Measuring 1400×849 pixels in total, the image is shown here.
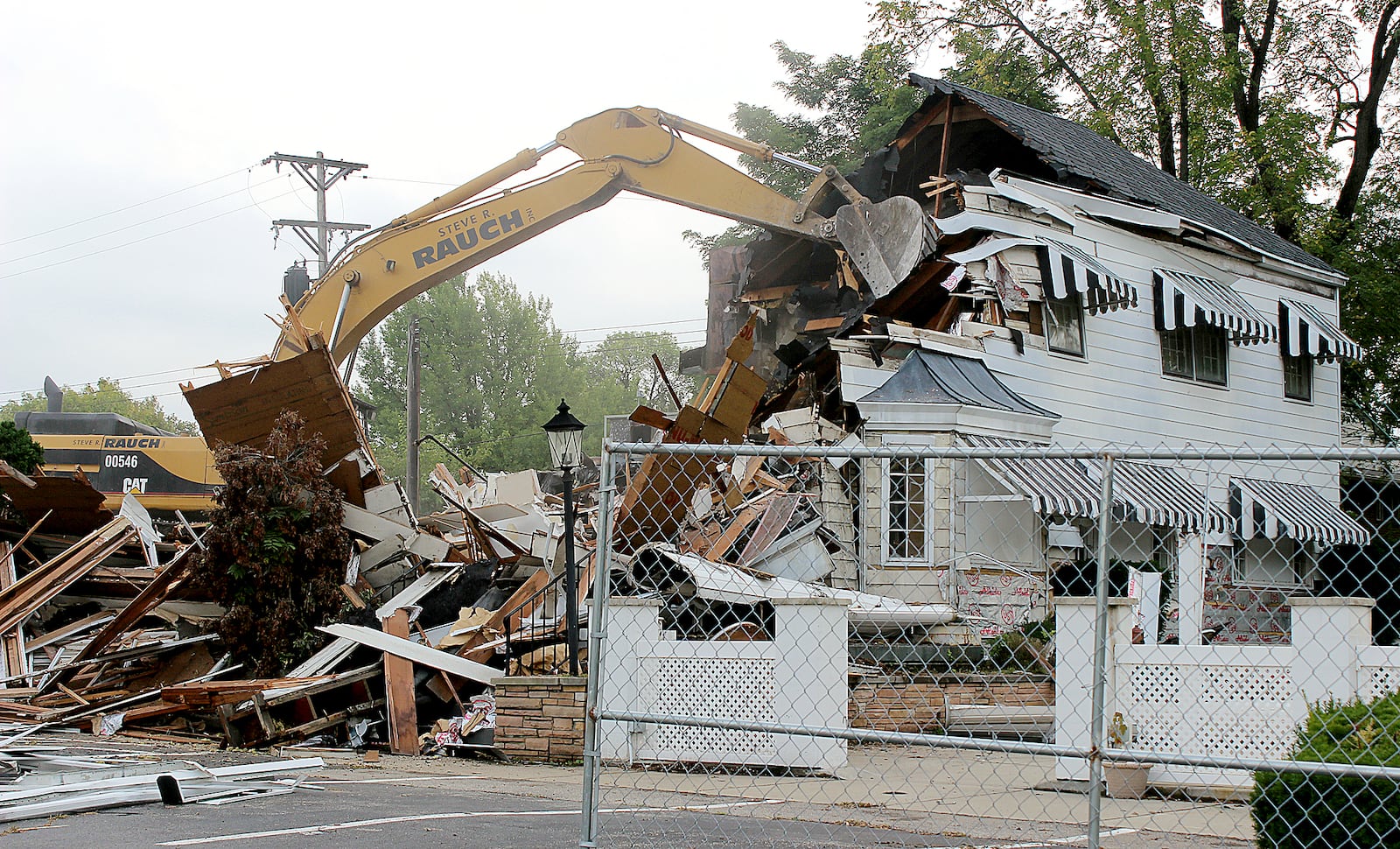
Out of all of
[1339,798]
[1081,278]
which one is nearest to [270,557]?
[1339,798]

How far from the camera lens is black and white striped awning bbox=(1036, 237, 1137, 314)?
16469 mm

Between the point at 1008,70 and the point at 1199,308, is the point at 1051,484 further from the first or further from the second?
the point at 1008,70

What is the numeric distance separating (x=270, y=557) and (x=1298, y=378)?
17638mm

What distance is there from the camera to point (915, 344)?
618 inches

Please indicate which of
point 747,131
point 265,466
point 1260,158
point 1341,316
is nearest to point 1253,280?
point 1260,158

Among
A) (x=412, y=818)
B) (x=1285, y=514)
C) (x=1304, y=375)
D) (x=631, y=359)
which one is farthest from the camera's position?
(x=631, y=359)

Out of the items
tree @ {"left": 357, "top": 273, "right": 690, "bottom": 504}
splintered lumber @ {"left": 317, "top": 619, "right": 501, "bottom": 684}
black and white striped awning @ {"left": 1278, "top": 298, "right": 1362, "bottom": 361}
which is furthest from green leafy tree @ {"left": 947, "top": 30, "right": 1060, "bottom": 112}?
tree @ {"left": 357, "top": 273, "right": 690, "bottom": 504}

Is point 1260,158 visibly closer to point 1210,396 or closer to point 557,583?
point 1210,396

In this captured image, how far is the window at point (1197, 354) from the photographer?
18.8 m

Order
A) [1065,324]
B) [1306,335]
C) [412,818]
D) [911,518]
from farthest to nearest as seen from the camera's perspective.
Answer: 1. [1306,335]
2. [1065,324]
3. [911,518]
4. [412,818]

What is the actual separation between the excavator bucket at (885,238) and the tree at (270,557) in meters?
8.12

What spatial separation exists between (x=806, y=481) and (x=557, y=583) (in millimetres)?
4070

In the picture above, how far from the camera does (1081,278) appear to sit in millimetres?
16609

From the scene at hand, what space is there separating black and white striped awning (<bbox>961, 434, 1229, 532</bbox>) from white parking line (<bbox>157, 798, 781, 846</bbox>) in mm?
7068
